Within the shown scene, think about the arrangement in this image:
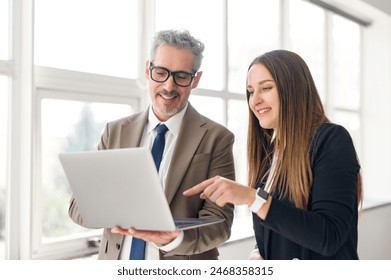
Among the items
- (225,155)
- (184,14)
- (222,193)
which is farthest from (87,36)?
(222,193)

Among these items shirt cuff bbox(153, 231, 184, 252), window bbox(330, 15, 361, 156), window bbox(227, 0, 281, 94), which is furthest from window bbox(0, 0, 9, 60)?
window bbox(330, 15, 361, 156)

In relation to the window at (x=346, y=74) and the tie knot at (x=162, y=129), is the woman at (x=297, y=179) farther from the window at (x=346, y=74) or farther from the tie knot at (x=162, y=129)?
the window at (x=346, y=74)

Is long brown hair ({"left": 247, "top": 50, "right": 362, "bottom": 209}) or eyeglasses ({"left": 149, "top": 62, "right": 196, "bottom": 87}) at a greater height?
eyeglasses ({"left": 149, "top": 62, "right": 196, "bottom": 87})

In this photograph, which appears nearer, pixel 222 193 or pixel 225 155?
pixel 222 193

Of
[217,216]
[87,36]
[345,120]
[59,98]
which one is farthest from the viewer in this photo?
[345,120]

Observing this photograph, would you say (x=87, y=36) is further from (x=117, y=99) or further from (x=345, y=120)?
(x=345, y=120)

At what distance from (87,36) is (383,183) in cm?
432

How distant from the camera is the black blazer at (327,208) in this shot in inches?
45.7

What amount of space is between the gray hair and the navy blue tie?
0.26 m

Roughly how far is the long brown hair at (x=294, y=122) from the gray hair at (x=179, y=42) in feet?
1.04

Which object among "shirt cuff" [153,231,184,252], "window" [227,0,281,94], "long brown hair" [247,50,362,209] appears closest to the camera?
"long brown hair" [247,50,362,209]

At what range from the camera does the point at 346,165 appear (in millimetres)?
1198

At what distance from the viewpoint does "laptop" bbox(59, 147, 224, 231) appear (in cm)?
115

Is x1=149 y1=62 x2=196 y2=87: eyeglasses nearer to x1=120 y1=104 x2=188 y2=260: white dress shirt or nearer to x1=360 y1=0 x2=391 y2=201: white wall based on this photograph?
x1=120 y1=104 x2=188 y2=260: white dress shirt
